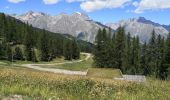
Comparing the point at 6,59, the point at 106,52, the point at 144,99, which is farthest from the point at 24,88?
the point at 6,59

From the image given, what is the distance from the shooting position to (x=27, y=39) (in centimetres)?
17000

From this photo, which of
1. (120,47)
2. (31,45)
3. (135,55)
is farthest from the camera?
(31,45)

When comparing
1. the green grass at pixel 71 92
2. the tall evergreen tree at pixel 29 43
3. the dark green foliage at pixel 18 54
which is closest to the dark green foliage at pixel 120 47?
the tall evergreen tree at pixel 29 43

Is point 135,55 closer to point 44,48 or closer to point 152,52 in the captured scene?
point 152,52

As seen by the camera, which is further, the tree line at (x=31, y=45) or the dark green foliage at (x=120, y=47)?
the tree line at (x=31, y=45)

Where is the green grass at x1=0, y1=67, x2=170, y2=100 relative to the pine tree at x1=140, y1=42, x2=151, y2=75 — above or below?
above

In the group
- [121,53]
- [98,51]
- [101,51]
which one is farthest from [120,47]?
[98,51]

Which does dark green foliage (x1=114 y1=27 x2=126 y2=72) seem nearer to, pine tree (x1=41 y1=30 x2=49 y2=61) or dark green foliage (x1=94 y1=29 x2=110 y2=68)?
dark green foliage (x1=94 y1=29 x2=110 y2=68)

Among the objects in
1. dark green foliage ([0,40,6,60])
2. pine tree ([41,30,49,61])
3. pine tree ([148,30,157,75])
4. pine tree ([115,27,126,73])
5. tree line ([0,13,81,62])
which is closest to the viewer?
pine tree ([148,30,157,75])

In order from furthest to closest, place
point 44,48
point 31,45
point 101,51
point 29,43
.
A: 1. point 31,45
2. point 44,48
3. point 29,43
4. point 101,51

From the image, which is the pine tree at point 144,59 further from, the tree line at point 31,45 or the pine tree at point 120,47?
the tree line at point 31,45

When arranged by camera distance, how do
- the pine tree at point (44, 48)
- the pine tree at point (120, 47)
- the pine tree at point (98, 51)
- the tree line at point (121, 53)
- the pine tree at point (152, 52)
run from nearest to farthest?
1. the pine tree at point (152, 52)
2. the tree line at point (121, 53)
3. the pine tree at point (98, 51)
4. the pine tree at point (120, 47)
5. the pine tree at point (44, 48)

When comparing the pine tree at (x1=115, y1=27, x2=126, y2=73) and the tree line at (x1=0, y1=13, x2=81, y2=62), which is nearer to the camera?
the pine tree at (x1=115, y1=27, x2=126, y2=73)

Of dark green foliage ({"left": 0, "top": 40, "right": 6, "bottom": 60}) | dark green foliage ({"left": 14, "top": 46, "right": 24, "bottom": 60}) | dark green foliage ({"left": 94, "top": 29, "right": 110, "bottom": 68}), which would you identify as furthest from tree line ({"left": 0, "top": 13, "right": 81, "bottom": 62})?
dark green foliage ({"left": 94, "top": 29, "right": 110, "bottom": 68})
